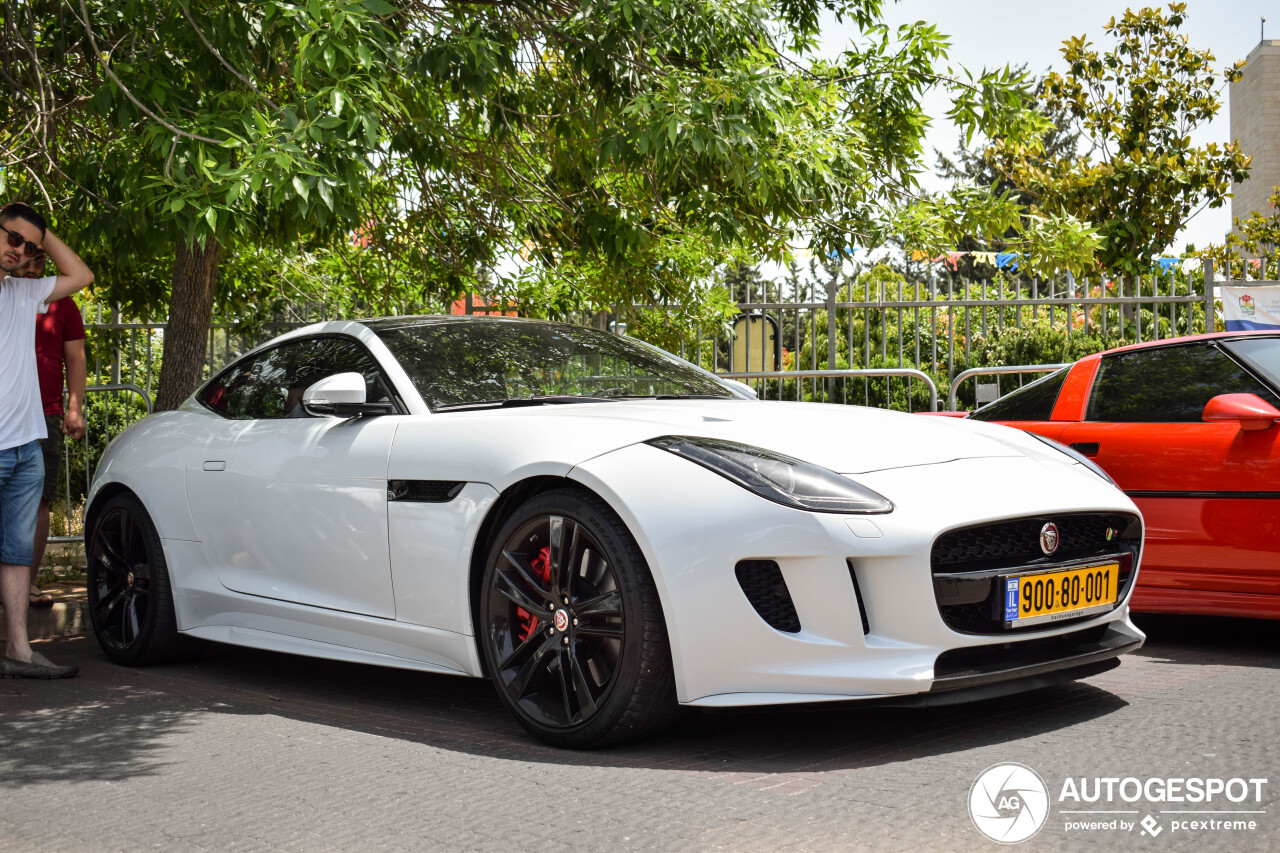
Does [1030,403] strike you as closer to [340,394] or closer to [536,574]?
[536,574]

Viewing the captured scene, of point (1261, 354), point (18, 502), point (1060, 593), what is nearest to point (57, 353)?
point (18, 502)

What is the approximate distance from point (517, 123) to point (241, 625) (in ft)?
15.8

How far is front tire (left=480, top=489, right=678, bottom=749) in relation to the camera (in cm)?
355

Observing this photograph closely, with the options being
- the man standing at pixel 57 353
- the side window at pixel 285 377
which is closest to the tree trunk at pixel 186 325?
the man standing at pixel 57 353

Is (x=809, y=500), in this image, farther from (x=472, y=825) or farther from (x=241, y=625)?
(x=241, y=625)

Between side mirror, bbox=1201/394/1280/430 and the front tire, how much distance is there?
8.53ft

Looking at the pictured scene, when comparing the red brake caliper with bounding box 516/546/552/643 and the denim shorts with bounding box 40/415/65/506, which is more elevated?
the denim shorts with bounding box 40/415/65/506

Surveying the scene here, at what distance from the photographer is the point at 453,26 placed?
268 inches

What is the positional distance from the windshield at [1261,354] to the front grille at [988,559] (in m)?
1.73

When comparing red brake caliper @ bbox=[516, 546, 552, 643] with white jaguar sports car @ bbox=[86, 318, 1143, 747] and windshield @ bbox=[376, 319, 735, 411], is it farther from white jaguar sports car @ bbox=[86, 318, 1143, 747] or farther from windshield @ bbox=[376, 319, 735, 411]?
windshield @ bbox=[376, 319, 735, 411]

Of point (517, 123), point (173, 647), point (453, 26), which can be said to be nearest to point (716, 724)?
point (173, 647)

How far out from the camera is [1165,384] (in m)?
5.35

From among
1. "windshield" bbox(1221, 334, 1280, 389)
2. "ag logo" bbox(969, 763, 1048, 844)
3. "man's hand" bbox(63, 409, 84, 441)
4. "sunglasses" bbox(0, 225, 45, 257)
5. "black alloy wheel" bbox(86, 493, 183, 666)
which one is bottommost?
"ag logo" bbox(969, 763, 1048, 844)

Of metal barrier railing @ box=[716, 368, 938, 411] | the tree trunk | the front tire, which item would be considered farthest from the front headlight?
the tree trunk
